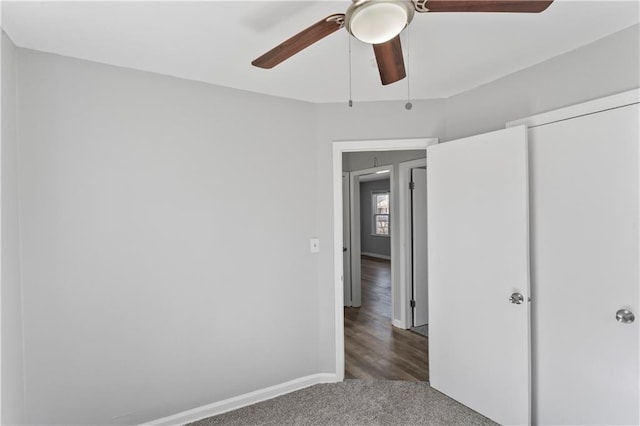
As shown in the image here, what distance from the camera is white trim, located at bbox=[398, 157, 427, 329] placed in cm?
398

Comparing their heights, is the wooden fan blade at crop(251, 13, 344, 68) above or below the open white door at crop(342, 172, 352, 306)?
above

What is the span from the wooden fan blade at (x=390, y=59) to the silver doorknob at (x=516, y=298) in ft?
5.02

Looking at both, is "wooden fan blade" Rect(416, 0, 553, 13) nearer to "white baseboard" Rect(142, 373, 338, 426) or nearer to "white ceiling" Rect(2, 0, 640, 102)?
"white ceiling" Rect(2, 0, 640, 102)

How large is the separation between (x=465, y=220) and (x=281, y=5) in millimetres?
1826

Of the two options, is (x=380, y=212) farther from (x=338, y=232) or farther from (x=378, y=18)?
(x=378, y=18)

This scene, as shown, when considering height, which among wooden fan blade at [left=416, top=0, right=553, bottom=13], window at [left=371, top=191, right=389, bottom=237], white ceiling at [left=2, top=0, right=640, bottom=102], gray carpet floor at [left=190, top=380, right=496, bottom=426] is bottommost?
gray carpet floor at [left=190, top=380, right=496, bottom=426]

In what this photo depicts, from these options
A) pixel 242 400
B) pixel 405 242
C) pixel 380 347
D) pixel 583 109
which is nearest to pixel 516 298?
pixel 583 109

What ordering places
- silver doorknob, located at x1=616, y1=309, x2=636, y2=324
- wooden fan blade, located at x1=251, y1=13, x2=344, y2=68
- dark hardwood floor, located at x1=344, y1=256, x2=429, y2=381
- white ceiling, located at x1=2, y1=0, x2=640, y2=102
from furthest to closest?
dark hardwood floor, located at x1=344, y1=256, x2=429, y2=381
silver doorknob, located at x1=616, y1=309, x2=636, y2=324
white ceiling, located at x1=2, y1=0, x2=640, y2=102
wooden fan blade, located at x1=251, y1=13, x2=344, y2=68

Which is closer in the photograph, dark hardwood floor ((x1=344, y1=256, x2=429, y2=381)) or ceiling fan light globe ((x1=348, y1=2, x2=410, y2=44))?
ceiling fan light globe ((x1=348, y1=2, x2=410, y2=44))

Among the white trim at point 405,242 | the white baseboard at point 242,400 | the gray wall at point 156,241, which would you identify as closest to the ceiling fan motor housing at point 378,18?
the gray wall at point 156,241

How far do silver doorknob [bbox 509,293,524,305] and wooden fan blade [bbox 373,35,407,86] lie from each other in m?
1.53

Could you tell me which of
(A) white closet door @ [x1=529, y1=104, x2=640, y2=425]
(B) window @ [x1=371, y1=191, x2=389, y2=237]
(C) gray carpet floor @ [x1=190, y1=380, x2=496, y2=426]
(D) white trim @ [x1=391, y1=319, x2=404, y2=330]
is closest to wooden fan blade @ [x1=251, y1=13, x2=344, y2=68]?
(A) white closet door @ [x1=529, y1=104, x2=640, y2=425]

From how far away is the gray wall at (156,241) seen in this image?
1884 millimetres

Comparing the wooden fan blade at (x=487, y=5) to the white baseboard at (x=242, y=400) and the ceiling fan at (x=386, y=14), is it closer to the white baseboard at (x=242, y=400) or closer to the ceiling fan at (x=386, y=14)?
the ceiling fan at (x=386, y=14)
